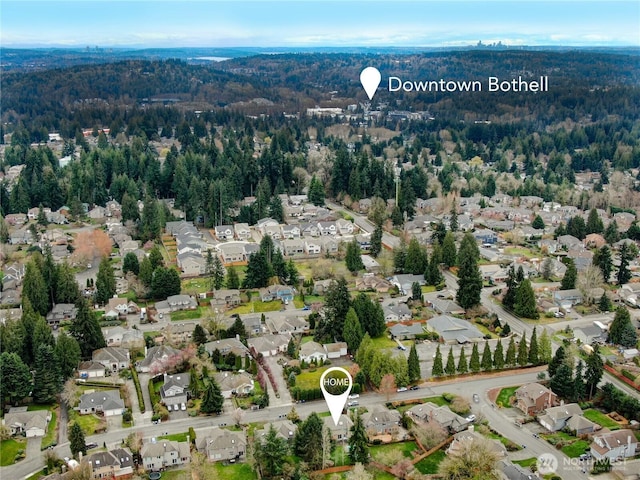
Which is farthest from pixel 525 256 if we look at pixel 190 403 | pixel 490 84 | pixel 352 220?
pixel 490 84

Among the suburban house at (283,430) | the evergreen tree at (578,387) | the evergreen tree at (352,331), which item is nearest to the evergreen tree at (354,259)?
the evergreen tree at (352,331)

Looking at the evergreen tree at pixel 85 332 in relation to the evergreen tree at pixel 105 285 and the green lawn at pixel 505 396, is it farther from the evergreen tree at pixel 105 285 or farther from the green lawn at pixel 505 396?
the green lawn at pixel 505 396

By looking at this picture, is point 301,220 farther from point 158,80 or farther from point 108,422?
point 158,80

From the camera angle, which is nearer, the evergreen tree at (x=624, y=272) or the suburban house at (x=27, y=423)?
the suburban house at (x=27, y=423)

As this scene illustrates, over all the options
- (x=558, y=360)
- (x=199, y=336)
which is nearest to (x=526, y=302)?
(x=558, y=360)

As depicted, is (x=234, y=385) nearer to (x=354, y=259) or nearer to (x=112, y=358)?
(x=112, y=358)

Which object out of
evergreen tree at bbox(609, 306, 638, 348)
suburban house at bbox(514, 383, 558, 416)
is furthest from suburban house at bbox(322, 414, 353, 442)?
evergreen tree at bbox(609, 306, 638, 348)
